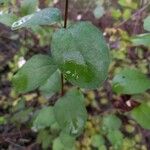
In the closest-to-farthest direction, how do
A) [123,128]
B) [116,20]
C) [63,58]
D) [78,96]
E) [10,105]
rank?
1. [63,58]
2. [78,96]
3. [123,128]
4. [10,105]
5. [116,20]

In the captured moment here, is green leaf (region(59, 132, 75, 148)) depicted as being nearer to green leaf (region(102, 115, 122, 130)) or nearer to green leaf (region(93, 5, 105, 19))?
green leaf (region(102, 115, 122, 130))

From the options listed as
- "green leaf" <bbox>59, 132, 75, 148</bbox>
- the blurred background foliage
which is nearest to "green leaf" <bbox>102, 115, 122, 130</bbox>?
the blurred background foliage

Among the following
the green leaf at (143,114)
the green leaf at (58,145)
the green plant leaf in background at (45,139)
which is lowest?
the green plant leaf in background at (45,139)

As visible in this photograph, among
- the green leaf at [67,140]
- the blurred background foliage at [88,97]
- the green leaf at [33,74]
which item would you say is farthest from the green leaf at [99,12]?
the green leaf at [33,74]

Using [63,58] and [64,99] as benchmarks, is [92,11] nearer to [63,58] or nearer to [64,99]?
[64,99]

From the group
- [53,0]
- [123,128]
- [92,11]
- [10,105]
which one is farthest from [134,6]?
[10,105]

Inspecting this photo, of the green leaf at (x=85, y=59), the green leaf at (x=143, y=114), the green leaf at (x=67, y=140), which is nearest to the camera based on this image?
the green leaf at (x=85, y=59)

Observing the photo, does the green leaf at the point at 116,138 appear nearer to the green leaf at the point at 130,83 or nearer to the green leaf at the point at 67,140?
the green leaf at the point at 67,140
